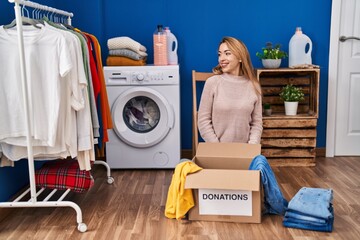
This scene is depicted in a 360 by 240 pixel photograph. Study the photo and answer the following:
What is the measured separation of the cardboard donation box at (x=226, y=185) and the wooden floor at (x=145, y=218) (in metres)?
0.06

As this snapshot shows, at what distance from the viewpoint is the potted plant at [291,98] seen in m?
3.42

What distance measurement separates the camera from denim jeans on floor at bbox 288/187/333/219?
7.08 feet

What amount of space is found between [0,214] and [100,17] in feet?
6.25

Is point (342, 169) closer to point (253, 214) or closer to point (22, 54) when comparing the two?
point (253, 214)

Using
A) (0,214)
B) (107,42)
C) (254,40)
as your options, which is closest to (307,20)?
(254,40)

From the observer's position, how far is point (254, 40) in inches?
143

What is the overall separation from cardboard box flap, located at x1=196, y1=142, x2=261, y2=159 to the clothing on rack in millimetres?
653

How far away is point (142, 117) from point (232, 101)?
3.57ft

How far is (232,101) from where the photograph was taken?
2473mm

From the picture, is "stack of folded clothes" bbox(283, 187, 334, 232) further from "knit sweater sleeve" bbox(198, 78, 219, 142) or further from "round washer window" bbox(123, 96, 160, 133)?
"round washer window" bbox(123, 96, 160, 133)

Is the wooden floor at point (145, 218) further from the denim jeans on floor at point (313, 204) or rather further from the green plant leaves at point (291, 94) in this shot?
the green plant leaves at point (291, 94)

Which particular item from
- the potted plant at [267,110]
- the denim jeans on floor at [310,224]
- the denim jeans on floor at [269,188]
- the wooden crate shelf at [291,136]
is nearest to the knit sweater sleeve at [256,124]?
the denim jeans on floor at [269,188]

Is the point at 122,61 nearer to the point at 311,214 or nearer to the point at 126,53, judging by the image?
the point at 126,53

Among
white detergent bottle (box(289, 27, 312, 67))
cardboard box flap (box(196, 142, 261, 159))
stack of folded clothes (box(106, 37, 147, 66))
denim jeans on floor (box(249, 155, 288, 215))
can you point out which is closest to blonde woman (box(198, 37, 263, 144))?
cardboard box flap (box(196, 142, 261, 159))
